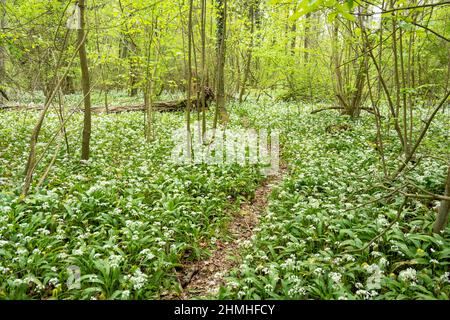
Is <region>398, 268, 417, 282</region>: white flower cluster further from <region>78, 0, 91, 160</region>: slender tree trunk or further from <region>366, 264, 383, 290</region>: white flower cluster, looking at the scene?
<region>78, 0, 91, 160</region>: slender tree trunk

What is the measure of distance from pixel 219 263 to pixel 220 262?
30mm

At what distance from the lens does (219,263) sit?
4.84 metres

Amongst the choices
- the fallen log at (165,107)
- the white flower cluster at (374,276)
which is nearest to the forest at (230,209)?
the white flower cluster at (374,276)

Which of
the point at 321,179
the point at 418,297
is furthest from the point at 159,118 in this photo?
the point at 418,297

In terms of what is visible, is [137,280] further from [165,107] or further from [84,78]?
[165,107]

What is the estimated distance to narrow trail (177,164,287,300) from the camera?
165 inches

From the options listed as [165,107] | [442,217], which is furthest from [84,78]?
[165,107]

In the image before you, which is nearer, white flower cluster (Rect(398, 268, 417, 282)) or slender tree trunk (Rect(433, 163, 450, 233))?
white flower cluster (Rect(398, 268, 417, 282))

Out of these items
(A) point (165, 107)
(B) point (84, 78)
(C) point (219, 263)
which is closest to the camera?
(C) point (219, 263)

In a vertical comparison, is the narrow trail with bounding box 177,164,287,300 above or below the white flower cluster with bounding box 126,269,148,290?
below

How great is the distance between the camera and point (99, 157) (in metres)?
8.65

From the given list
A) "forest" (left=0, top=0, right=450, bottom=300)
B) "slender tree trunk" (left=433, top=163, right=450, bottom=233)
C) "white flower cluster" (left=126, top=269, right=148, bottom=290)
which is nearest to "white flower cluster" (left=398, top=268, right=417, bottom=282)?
"forest" (left=0, top=0, right=450, bottom=300)

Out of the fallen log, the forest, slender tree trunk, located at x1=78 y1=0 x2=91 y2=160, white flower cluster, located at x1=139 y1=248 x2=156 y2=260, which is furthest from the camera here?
the fallen log
